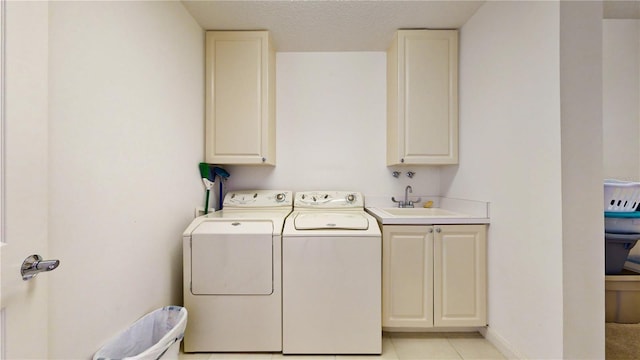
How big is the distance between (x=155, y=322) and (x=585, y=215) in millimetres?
2334

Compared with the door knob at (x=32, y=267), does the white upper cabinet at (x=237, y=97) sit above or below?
above

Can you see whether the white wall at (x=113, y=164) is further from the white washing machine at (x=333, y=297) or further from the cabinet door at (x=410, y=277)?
the cabinet door at (x=410, y=277)

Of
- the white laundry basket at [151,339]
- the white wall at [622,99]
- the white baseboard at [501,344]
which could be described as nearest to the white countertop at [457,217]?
the white baseboard at [501,344]

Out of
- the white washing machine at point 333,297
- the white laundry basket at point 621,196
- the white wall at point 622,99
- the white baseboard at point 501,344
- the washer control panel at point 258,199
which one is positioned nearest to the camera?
the white laundry basket at point 621,196

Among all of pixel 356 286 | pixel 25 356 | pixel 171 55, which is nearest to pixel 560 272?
pixel 356 286

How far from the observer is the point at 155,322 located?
1.54 m

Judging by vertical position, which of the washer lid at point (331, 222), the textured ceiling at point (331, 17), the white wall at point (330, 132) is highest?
the textured ceiling at point (331, 17)

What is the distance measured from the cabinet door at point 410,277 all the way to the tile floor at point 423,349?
0.17 metres

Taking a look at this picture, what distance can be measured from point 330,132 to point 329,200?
0.67 metres

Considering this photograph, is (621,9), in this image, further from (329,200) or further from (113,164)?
(113,164)

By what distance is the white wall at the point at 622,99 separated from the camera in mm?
2023

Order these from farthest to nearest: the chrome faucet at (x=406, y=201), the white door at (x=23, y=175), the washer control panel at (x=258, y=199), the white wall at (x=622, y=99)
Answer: the chrome faucet at (x=406, y=201), the washer control panel at (x=258, y=199), the white wall at (x=622, y=99), the white door at (x=23, y=175)

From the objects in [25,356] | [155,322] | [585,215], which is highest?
[585,215]

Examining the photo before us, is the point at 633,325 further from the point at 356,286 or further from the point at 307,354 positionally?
the point at 307,354
